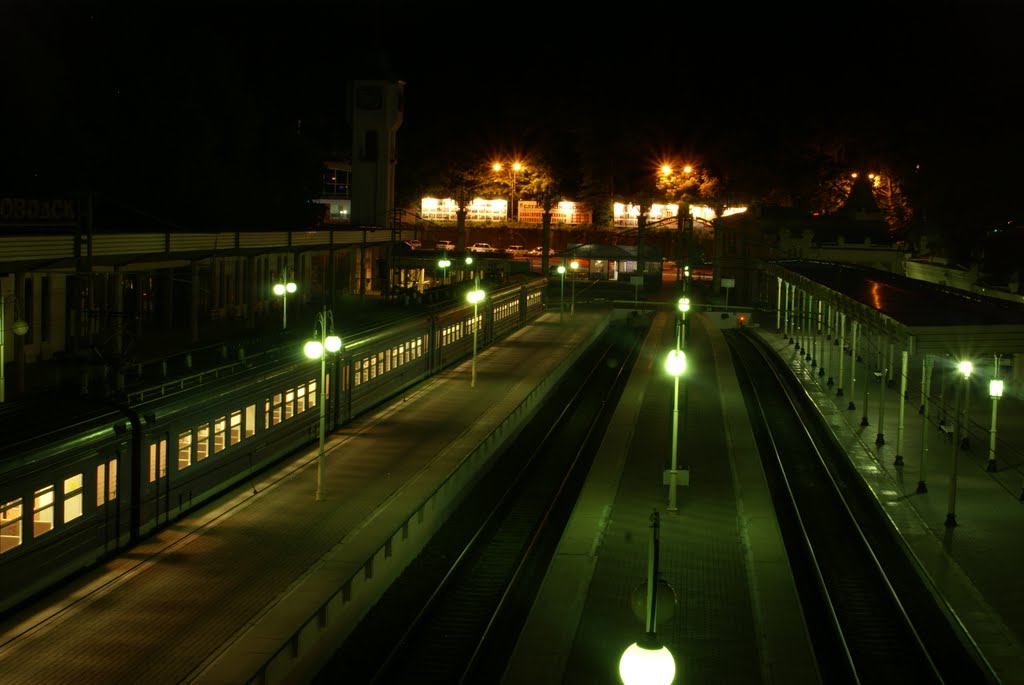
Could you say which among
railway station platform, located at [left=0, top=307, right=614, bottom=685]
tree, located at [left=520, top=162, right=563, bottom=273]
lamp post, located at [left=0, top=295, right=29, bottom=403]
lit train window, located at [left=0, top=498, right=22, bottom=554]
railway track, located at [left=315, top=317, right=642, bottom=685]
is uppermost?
tree, located at [left=520, top=162, right=563, bottom=273]

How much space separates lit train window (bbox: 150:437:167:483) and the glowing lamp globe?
10.4 metres

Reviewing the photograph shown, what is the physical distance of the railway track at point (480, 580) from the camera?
13680 millimetres

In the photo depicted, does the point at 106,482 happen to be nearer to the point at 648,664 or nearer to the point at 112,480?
the point at 112,480

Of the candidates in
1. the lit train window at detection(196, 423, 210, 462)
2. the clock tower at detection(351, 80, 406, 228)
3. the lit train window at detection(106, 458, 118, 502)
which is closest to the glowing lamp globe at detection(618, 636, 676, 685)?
the lit train window at detection(106, 458, 118, 502)

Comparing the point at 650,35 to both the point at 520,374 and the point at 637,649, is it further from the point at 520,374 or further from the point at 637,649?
the point at 637,649

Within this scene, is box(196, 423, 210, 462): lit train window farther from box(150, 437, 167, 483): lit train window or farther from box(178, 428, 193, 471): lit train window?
box(150, 437, 167, 483): lit train window

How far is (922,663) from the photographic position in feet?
46.5

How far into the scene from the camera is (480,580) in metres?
17.3

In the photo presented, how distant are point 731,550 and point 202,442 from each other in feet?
27.2

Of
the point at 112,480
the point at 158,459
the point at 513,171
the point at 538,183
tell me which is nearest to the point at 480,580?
the point at 158,459

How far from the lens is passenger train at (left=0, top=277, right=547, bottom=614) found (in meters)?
12.8

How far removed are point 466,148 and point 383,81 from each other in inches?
1000

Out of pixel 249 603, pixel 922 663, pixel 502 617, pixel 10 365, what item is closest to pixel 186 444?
pixel 249 603

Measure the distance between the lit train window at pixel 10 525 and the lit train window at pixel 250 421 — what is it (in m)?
6.40
